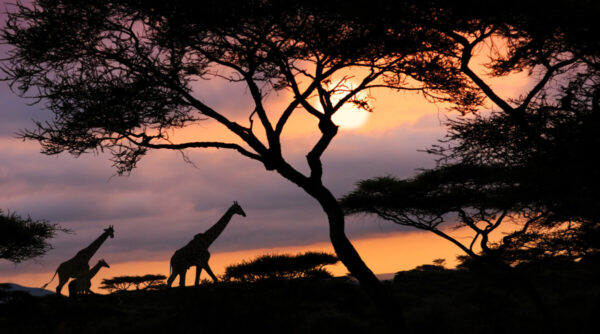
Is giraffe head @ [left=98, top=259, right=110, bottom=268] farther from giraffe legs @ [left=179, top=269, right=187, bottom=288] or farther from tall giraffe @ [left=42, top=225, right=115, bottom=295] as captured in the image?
giraffe legs @ [left=179, top=269, right=187, bottom=288]

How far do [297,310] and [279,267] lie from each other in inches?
235

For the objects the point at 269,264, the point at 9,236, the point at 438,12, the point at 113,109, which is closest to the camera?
the point at 438,12

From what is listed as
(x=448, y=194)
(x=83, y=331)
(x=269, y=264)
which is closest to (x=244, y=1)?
(x=83, y=331)

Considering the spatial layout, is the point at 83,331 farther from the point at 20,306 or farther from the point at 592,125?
the point at 592,125

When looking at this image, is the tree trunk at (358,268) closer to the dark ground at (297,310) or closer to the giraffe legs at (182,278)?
the dark ground at (297,310)

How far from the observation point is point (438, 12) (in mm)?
12188

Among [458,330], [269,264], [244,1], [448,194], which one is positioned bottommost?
[458,330]

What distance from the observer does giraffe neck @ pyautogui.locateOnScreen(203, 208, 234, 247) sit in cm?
2172

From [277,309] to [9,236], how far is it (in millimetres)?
14466

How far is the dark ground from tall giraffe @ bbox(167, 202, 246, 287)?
908 millimetres

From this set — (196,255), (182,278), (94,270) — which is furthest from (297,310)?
(94,270)

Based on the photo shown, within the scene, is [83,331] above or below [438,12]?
below

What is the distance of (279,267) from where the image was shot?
75.8ft

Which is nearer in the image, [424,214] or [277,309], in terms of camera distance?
[277,309]
